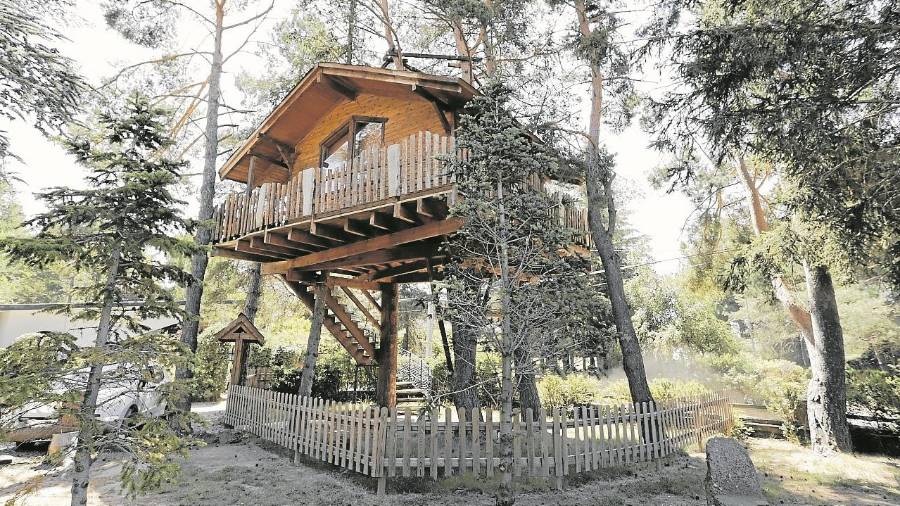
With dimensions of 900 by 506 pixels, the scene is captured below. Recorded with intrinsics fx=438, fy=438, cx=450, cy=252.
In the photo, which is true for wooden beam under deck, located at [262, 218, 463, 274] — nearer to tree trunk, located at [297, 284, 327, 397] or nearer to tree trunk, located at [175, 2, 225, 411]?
tree trunk, located at [297, 284, 327, 397]

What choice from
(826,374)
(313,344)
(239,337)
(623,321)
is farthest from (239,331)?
(826,374)

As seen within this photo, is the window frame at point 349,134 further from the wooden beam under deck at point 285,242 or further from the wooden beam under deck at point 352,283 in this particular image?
the wooden beam under deck at point 352,283

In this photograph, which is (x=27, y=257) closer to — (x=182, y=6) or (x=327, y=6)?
(x=327, y=6)

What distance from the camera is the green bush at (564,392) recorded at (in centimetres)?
1655

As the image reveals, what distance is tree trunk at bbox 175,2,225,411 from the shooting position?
12.1m

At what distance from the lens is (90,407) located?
14.6ft

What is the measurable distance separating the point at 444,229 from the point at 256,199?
503 cm

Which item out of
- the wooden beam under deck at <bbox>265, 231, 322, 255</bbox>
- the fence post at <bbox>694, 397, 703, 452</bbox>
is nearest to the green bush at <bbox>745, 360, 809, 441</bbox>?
the fence post at <bbox>694, 397, 703, 452</bbox>

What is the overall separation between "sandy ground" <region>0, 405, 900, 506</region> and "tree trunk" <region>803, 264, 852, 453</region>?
1.18m

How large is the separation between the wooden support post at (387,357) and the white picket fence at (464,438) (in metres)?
3.29

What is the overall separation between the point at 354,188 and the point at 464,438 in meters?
5.13

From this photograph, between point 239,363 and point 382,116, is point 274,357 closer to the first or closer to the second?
point 239,363

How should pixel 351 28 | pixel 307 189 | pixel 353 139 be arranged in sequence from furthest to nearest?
1. pixel 351 28
2. pixel 353 139
3. pixel 307 189

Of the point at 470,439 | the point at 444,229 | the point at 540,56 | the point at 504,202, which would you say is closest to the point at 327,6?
the point at 540,56
